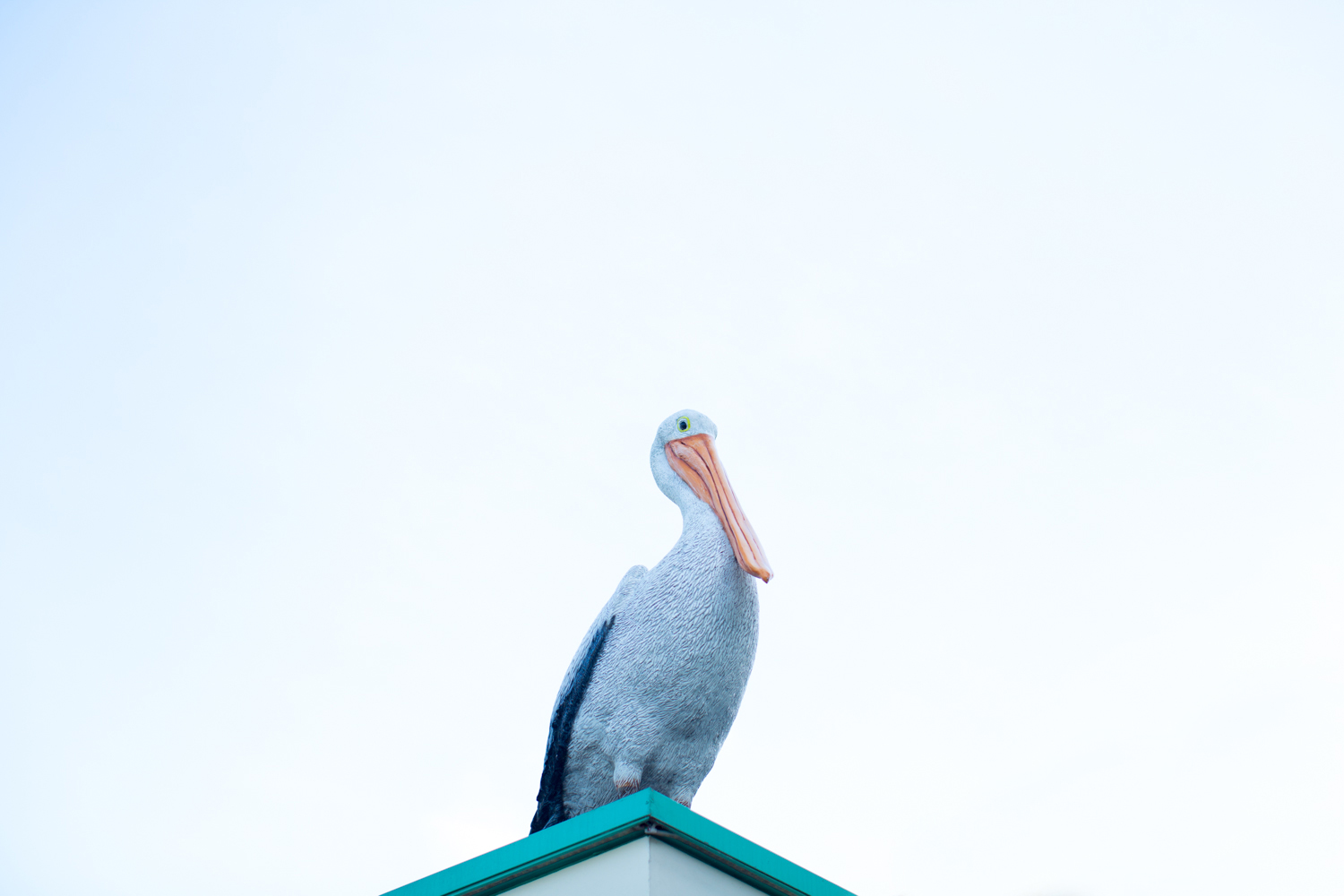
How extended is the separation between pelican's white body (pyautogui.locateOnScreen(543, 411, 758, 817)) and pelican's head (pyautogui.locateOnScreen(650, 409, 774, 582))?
73 mm

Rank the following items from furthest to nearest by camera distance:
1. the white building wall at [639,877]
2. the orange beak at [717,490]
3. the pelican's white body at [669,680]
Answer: the orange beak at [717,490] < the pelican's white body at [669,680] < the white building wall at [639,877]

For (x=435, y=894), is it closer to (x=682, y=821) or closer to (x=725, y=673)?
(x=682, y=821)

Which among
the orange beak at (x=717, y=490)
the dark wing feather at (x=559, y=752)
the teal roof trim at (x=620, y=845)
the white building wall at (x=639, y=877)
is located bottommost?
the white building wall at (x=639, y=877)

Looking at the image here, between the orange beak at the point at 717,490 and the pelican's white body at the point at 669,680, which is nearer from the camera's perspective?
the pelican's white body at the point at 669,680

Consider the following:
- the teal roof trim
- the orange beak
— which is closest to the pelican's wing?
the orange beak

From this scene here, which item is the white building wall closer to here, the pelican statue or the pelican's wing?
the pelican statue

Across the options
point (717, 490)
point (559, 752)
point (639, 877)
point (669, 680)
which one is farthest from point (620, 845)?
point (717, 490)

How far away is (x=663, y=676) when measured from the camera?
344cm

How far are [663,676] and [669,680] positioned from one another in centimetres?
2

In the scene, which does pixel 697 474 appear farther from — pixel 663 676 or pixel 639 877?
pixel 639 877

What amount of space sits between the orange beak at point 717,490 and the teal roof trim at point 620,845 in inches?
36.5

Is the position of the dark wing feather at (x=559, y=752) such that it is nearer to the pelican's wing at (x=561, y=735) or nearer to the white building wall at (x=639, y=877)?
the pelican's wing at (x=561, y=735)

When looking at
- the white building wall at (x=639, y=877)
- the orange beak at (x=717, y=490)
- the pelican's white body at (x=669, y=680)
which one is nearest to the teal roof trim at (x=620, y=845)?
the white building wall at (x=639, y=877)

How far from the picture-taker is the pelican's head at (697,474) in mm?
3695
